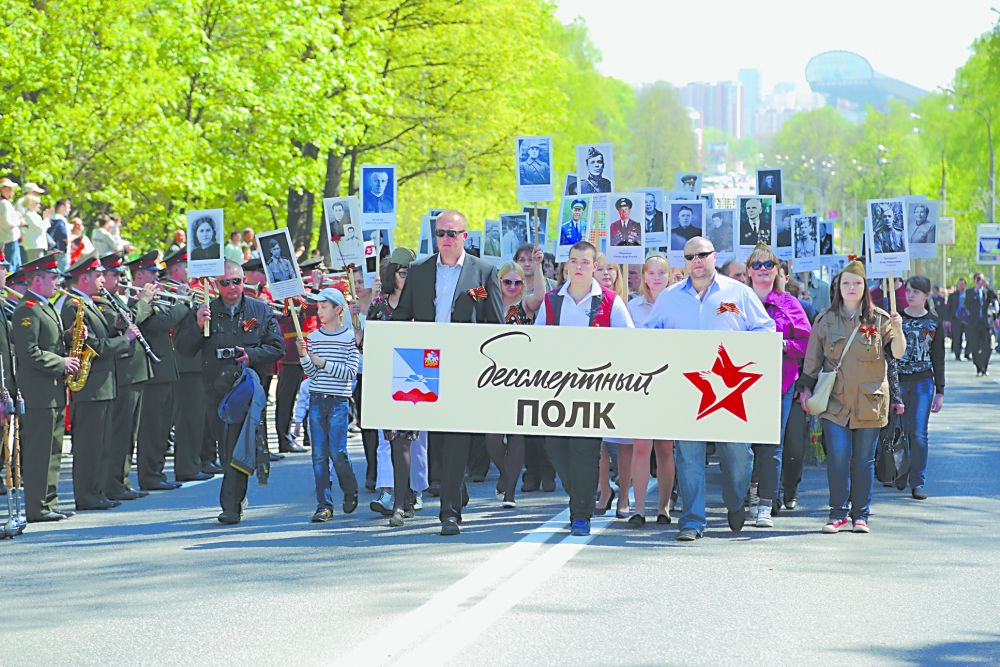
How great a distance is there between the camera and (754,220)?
21.0 meters

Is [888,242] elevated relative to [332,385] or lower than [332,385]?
elevated

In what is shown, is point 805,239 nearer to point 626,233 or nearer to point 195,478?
point 626,233

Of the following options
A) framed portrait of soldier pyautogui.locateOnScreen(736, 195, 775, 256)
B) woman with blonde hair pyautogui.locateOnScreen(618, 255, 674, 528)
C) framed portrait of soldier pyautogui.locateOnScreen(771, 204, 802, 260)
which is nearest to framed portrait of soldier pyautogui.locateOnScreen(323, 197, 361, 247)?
framed portrait of soldier pyautogui.locateOnScreen(736, 195, 775, 256)

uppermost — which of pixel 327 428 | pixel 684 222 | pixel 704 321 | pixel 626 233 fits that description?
pixel 684 222

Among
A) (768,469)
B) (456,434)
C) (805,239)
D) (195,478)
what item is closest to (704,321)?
(768,469)

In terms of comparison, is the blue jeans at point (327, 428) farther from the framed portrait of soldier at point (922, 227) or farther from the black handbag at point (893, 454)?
the framed portrait of soldier at point (922, 227)

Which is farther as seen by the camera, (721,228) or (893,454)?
(721,228)

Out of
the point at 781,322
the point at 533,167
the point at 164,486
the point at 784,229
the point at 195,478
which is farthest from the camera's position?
the point at 784,229

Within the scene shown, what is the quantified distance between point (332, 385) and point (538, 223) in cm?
844

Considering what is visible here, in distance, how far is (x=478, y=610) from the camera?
351 inches

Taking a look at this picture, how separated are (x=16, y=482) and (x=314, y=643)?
5004mm

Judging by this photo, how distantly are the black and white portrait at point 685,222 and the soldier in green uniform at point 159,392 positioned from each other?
21.6 feet

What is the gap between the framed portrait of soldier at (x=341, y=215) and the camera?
62.1 ft

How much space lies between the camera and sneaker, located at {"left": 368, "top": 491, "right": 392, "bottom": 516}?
12867mm
